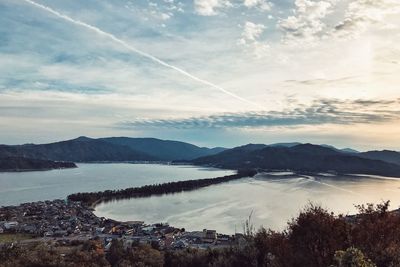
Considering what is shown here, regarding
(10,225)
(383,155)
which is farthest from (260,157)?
(10,225)

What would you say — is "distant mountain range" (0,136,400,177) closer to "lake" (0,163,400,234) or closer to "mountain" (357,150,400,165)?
"mountain" (357,150,400,165)

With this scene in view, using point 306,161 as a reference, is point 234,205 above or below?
below

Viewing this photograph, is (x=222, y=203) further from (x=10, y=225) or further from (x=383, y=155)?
(x=383, y=155)

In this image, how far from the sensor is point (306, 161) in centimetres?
11950

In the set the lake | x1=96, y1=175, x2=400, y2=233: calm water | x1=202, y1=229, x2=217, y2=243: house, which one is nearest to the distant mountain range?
x1=96, y1=175, x2=400, y2=233: calm water

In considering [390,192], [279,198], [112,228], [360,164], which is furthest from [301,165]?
[112,228]

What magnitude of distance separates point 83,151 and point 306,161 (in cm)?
10616

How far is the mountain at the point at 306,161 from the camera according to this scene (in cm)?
10593

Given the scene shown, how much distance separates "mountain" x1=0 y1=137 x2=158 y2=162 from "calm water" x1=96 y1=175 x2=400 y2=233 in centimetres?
11469

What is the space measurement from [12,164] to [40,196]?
65.7 m

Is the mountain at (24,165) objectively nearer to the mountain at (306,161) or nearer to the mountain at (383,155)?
the mountain at (306,161)

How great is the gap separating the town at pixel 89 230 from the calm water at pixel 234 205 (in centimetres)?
372

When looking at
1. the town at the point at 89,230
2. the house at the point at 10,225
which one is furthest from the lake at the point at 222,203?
the house at the point at 10,225

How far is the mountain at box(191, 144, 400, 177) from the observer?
105925mm
